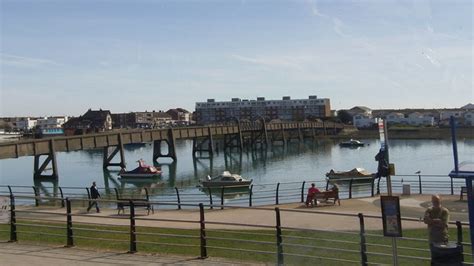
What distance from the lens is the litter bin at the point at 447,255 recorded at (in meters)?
8.69

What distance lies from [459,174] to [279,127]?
146451 millimetres

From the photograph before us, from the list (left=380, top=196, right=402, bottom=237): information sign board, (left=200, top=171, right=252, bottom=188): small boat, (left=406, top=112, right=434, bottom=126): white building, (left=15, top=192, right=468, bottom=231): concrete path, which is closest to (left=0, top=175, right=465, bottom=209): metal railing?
(left=200, top=171, right=252, bottom=188): small boat

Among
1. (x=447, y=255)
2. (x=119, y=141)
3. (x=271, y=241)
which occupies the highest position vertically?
(x=119, y=141)

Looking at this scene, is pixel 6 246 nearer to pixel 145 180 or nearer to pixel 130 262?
pixel 130 262

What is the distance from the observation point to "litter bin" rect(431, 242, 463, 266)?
869 cm

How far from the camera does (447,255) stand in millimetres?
8727

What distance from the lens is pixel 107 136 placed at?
83.1 metres

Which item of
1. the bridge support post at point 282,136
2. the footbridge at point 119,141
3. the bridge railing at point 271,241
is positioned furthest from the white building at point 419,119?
the bridge railing at point 271,241

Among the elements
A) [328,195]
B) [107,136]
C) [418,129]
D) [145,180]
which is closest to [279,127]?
[418,129]

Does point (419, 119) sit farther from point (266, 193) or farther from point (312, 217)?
point (312, 217)

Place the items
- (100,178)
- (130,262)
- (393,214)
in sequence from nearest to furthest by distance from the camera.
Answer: (393,214) → (130,262) → (100,178)

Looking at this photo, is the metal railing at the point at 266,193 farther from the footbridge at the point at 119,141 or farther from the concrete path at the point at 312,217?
the footbridge at the point at 119,141

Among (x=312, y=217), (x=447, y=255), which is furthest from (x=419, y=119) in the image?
(x=447, y=255)

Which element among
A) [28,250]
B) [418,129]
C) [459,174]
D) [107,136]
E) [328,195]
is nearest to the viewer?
[459,174]
